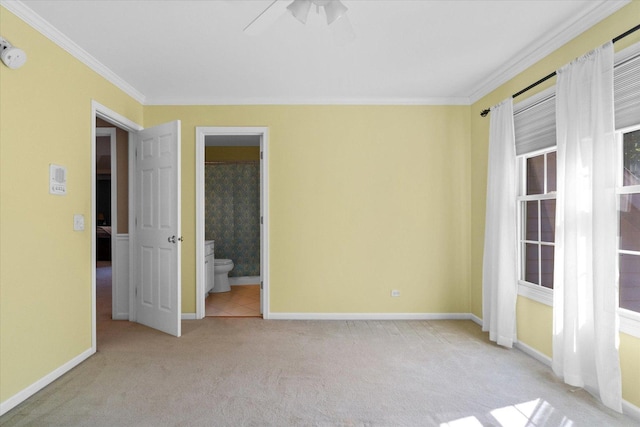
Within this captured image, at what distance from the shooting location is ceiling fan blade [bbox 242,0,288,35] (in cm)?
181

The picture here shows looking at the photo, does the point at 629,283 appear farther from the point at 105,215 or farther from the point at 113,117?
the point at 105,215

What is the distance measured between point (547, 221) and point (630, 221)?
32.2 inches

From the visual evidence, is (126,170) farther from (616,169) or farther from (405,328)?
(616,169)

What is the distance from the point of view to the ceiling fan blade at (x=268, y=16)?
181 cm

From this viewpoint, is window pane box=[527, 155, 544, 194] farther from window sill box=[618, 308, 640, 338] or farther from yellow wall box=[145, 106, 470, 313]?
window sill box=[618, 308, 640, 338]

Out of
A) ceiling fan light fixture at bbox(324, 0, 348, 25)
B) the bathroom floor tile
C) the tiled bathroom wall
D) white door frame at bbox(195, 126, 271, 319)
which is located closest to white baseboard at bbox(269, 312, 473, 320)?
white door frame at bbox(195, 126, 271, 319)

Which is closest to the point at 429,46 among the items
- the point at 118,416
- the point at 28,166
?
the point at 28,166

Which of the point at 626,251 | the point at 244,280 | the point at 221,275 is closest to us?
the point at 626,251

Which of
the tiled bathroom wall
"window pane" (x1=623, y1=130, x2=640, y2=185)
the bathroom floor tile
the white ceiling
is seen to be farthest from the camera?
the tiled bathroom wall

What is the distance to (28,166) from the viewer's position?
239 cm

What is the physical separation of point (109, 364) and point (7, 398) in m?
0.71

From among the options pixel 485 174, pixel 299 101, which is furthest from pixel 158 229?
pixel 485 174

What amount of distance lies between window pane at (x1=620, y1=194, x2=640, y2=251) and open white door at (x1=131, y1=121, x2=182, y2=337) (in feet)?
11.5

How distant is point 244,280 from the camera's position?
6.02 m
